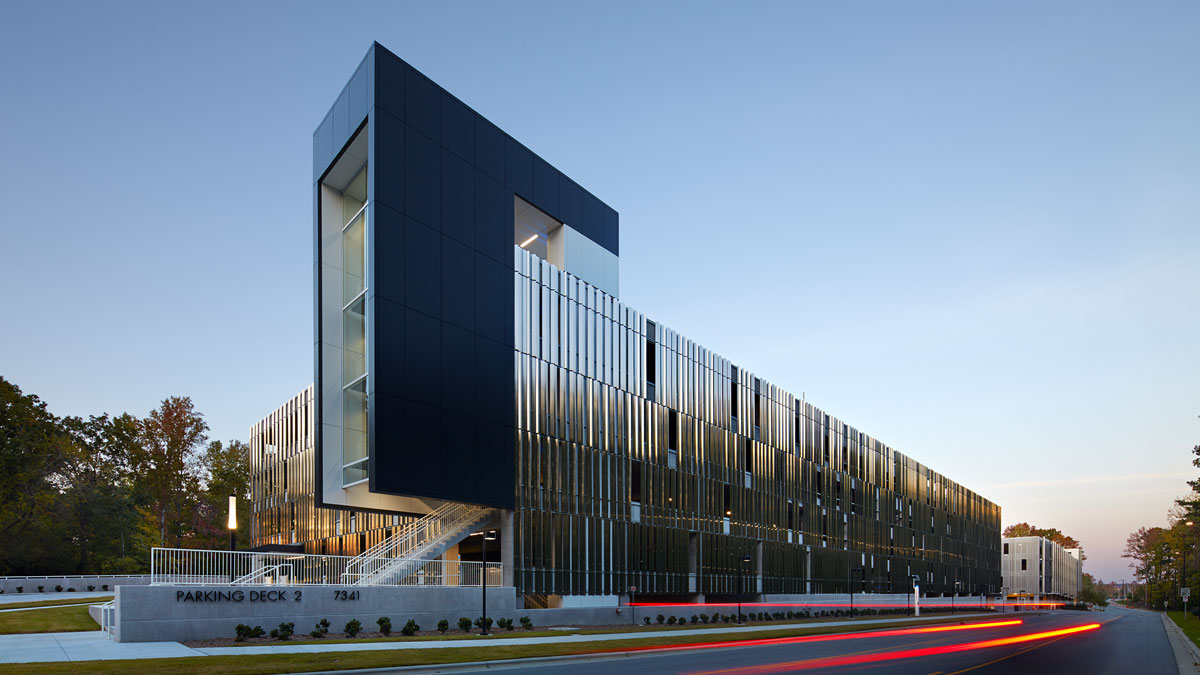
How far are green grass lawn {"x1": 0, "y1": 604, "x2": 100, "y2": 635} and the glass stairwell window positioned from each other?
1065cm

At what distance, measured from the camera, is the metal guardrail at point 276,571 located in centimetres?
2843

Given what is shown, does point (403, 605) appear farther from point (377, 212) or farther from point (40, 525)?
point (40, 525)

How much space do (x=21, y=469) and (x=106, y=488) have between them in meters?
14.1

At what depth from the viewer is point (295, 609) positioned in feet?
94.4

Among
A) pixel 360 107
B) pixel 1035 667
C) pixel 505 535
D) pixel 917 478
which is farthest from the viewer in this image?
pixel 917 478

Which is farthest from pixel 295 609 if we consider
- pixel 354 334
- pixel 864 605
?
pixel 864 605

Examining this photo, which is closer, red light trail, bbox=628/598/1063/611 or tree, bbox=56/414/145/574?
red light trail, bbox=628/598/1063/611

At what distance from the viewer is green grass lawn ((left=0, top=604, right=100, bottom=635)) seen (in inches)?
1132

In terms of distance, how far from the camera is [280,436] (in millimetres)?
67188

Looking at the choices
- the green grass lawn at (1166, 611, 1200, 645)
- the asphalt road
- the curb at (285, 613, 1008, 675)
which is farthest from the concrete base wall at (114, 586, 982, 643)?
the green grass lawn at (1166, 611, 1200, 645)

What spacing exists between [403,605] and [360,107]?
66.8 ft

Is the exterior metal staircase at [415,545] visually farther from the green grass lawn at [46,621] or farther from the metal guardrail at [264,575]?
the green grass lawn at [46,621]

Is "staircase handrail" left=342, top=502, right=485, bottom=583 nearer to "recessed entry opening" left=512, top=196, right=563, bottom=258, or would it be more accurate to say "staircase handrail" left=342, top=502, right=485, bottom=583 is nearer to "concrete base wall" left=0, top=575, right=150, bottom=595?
"recessed entry opening" left=512, top=196, right=563, bottom=258

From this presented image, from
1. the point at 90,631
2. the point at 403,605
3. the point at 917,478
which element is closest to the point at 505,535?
the point at 403,605
